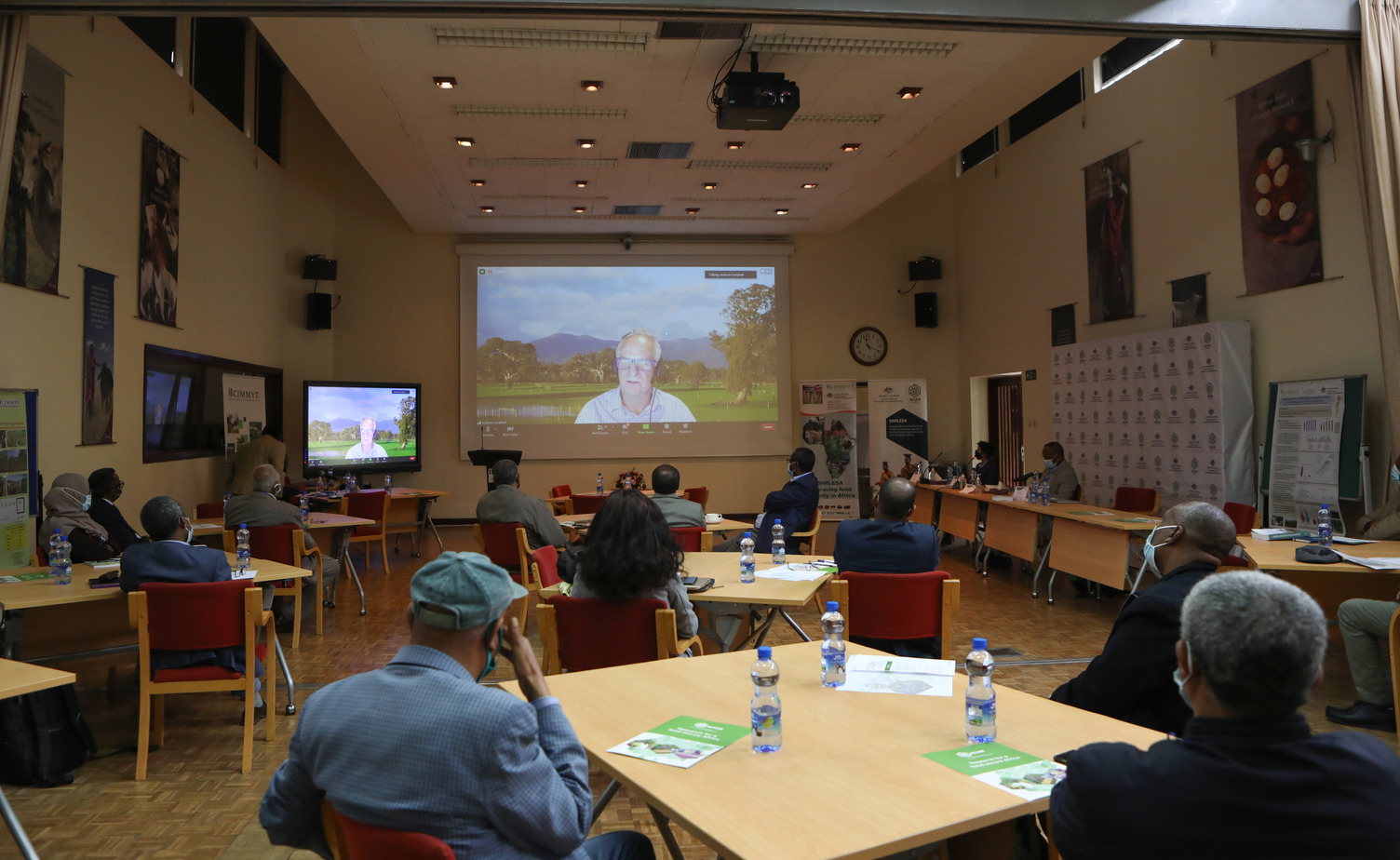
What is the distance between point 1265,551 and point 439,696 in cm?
497

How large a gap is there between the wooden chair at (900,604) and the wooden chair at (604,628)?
3.06 ft

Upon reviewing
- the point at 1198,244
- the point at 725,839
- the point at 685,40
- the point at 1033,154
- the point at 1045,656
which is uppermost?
the point at 1033,154

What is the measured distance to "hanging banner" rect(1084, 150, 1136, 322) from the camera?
928 cm

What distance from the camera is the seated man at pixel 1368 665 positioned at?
4312 millimetres

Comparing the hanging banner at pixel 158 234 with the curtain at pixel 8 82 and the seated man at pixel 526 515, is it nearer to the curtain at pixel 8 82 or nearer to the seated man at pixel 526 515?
the curtain at pixel 8 82

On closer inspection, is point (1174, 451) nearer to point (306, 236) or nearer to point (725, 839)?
point (725, 839)

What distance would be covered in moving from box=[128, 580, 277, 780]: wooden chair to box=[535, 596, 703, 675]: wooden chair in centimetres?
151

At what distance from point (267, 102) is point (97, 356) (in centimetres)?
A: 551

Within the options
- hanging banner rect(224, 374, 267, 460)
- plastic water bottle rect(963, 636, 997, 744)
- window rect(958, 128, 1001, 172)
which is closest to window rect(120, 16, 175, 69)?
hanging banner rect(224, 374, 267, 460)

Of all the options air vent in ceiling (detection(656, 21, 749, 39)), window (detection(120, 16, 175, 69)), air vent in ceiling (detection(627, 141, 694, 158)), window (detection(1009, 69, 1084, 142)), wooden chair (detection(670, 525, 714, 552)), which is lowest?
wooden chair (detection(670, 525, 714, 552))

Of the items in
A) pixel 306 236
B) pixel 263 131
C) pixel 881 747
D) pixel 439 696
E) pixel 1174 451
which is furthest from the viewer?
pixel 306 236

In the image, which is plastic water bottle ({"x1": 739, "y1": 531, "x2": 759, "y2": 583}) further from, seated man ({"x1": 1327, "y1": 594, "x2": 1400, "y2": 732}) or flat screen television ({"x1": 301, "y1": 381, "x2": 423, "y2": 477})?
flat screen television ({"x1": 301, "y1": 381, "x2": 423, "y2": 477})

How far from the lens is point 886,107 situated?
793 centimetres

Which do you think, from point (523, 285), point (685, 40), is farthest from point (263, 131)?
point (685, 40)
